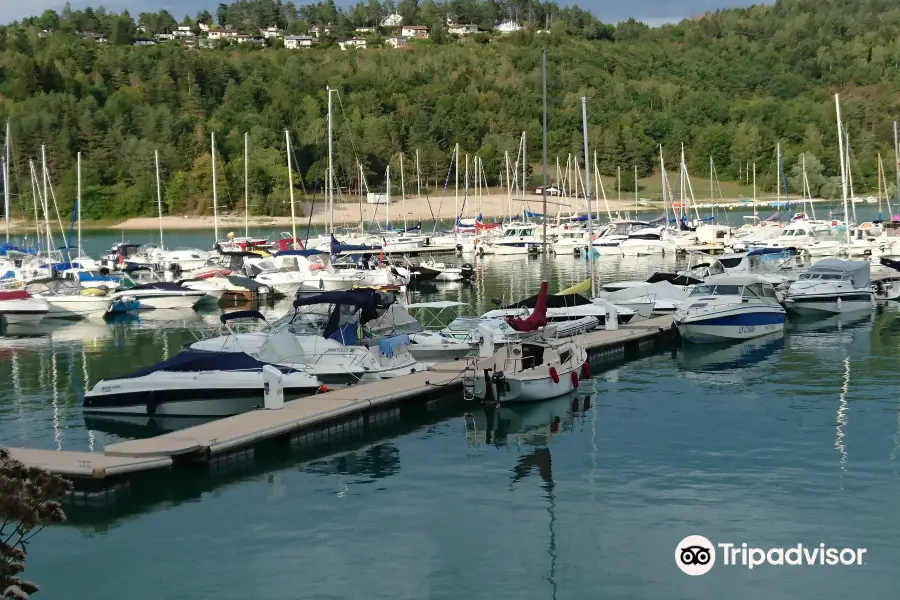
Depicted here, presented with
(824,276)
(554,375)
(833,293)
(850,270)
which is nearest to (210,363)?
(554,375)

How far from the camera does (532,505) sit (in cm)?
2041

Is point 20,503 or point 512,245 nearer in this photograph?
point 20,503

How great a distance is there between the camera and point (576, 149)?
589 feet

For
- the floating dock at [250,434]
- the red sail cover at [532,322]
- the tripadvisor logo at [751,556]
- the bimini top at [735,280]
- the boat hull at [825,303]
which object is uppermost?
the bimini top at [735,280]

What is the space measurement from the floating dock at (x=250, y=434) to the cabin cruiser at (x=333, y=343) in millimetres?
1103

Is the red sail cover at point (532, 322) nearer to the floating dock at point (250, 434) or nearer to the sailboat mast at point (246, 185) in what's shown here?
the floating dock at point (250, 434)

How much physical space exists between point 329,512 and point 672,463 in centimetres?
728

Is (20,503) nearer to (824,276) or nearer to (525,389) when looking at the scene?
(525,389)

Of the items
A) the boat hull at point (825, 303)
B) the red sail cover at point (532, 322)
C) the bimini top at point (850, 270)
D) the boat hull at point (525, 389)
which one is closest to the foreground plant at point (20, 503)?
the boat hull at point (525, 389)

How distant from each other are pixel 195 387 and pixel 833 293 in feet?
93.8

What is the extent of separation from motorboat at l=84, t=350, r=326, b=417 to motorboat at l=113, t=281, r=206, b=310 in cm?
2659

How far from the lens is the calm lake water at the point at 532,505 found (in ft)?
55.3

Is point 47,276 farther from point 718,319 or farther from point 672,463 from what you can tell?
point 672,463

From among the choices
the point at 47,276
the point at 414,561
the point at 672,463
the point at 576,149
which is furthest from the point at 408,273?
the point at 576,149
